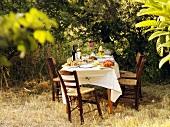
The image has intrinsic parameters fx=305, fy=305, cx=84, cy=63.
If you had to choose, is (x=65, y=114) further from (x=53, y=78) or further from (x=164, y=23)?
(x=164, y=23)

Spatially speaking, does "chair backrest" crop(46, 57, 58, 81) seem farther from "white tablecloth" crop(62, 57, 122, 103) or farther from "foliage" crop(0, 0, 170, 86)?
"foliage" crop(0, 0, 170, 86)

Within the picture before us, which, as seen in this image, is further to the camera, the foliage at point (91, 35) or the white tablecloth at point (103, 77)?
the foliage at point (91, 35)

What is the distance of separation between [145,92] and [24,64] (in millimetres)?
2949

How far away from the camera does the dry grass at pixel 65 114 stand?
4.45 meters

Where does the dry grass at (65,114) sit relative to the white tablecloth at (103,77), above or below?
below

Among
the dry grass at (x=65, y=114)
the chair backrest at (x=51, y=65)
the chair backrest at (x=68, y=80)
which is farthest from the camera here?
the chair backrest at (x=51, y=65)

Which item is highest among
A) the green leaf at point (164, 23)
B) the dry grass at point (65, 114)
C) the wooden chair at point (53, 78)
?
the green leaf at point (164, 23)

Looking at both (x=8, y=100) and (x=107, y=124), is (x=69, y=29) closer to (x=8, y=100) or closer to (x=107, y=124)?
(x=8, y=100)

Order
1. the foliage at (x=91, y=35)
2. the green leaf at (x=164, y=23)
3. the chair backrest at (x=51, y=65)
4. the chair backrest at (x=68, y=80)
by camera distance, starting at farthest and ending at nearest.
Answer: the foliage at (x=91, y=35) < the chair backrest at (x=51, y=65) < the green leaf at (x=164, y=23) < the chair backrest at (x=68, y=80)

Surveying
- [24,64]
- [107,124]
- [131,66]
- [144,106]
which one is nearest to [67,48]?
[24,64]

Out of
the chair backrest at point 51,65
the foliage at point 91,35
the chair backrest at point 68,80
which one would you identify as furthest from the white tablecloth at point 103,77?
the foliage at point 91,35

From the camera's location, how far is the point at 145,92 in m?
6.48

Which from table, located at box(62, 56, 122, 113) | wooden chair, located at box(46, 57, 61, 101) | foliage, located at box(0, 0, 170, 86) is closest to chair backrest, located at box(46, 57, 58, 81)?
wooden chair, located at box(46, 57, 61, 101)

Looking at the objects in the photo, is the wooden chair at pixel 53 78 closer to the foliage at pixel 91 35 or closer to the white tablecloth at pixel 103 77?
the white tablecloth at pixel 103 77
